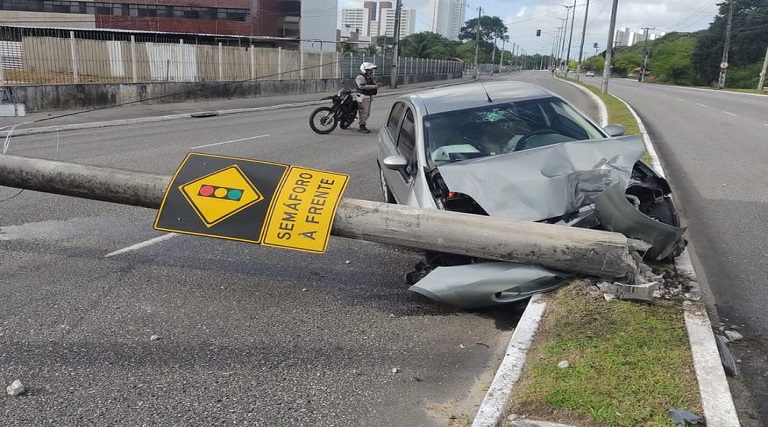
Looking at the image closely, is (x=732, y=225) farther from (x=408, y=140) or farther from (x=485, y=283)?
(x=485, y=283)

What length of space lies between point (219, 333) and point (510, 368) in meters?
1.92

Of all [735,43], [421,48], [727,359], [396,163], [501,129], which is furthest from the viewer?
[735,43]

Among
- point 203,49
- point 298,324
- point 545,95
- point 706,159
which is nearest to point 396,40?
point 203,49

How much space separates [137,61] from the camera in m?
23.3

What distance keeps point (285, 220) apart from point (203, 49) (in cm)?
2424

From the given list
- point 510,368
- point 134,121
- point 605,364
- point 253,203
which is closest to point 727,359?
point 605,364

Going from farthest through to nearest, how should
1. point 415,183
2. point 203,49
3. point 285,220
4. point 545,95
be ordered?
point 203,49 < point 545,95 < point 415,183 < point 285,220

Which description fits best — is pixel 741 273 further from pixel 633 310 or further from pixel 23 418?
pixel 23 418

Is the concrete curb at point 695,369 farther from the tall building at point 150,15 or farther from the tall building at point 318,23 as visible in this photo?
the tall building at point 318,23

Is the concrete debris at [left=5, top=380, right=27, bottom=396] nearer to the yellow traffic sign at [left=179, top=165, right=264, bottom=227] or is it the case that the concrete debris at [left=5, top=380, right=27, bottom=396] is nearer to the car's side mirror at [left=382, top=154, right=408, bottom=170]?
the yellow traffic sign at [left=179, top=165, right=264, bottom=227]

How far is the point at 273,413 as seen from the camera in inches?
125

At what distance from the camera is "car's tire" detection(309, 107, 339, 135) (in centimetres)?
1499

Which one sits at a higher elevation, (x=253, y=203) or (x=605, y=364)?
(x=253, y=203)

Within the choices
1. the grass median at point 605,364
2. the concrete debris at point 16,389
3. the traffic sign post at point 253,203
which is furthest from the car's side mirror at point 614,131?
the concrete debris at point 16,389
